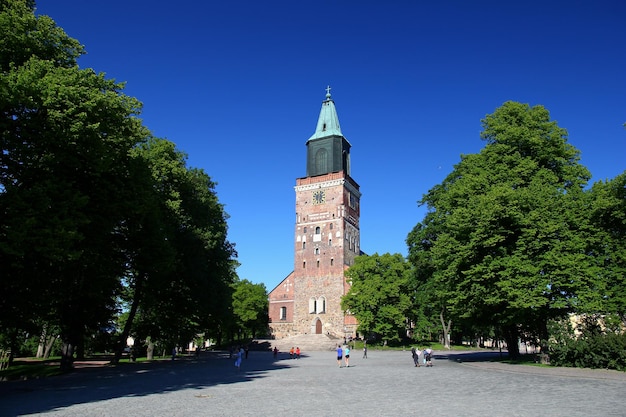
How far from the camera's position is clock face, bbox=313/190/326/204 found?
219 ft

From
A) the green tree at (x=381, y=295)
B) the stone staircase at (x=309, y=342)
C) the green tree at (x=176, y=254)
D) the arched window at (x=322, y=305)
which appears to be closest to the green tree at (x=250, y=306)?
the stone staircase at (x=309, y=342)

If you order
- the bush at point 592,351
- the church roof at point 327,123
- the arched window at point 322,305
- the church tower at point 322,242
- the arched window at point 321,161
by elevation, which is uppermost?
the church roof at point 327,123

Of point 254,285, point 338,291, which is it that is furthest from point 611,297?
point 254,285

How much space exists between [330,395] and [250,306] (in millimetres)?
58117

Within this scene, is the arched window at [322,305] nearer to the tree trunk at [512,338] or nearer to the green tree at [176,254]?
the green tree at [176,254]

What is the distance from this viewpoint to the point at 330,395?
48.5ft

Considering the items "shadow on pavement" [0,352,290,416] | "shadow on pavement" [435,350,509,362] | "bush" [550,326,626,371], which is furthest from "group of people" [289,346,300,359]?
"bush" [550,326,626,371]

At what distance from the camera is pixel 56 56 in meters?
19.2

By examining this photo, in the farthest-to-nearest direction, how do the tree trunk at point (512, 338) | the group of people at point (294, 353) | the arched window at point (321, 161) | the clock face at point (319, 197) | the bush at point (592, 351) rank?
the arched window at point (321, 161) < the clock face at point (319, 197) < the group of people at point (294, 353) < the tree trunk at point (512, 338) < the bush at point (592, 351)

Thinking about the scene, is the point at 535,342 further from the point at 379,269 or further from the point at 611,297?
the point at 379,269

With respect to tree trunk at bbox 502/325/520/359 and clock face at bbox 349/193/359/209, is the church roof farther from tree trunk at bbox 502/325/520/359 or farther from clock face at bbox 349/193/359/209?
tree trunk at bbox 502/325/520/359

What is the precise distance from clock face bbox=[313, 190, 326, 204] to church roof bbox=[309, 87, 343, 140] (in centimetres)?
814

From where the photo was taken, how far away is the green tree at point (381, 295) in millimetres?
54469

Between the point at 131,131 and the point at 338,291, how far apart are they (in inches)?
1780
